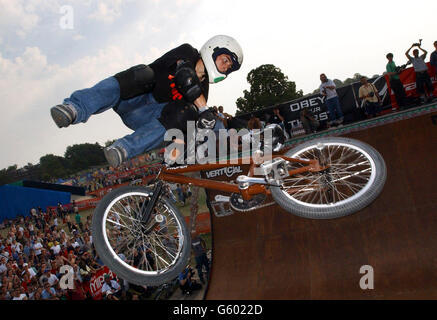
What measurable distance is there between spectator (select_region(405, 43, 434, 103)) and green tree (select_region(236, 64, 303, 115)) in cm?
2853

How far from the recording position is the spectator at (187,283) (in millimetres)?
10773

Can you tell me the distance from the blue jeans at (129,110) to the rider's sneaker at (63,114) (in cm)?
9

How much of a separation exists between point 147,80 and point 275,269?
486 cm

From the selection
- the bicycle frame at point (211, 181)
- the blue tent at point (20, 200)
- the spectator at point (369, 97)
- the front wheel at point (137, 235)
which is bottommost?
the front wheel at point (137, 235)

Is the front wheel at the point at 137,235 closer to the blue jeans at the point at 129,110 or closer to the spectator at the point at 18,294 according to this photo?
the blue jeans at the point at 129,110

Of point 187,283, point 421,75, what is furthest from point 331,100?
point 187,283

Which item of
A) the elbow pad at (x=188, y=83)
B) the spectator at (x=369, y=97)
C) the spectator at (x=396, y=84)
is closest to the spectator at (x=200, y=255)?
the elbow pad at (x=188, y=83)

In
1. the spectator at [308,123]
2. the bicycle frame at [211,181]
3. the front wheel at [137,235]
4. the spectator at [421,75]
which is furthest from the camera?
the spectator at [308,123]

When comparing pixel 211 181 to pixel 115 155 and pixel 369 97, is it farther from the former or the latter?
pixel 369 97

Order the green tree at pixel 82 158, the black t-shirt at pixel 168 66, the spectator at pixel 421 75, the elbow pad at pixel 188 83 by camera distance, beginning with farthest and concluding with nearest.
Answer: the green tree at pixel 82 158, the spectator at pixel 421 75, the black t-shirt at pixel 168 66, the elbow pad at pixel 188 83

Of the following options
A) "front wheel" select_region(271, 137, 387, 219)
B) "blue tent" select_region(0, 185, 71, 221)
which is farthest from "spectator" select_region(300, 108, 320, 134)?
"blue tent" select_region(0, 185, 71, 221)

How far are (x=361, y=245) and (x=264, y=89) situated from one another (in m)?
37.2

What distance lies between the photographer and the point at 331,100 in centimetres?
1280
